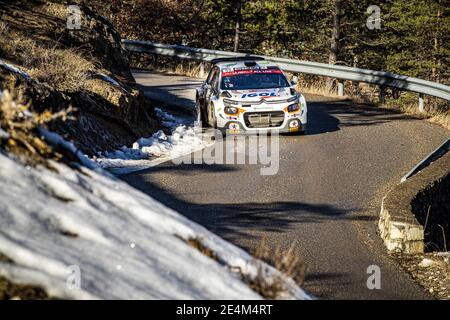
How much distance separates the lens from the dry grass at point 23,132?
17.9ft

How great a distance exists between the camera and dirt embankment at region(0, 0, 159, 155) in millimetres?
14031

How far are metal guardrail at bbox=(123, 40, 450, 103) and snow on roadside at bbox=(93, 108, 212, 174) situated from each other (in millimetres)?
6841

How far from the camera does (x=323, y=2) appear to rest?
124 feet

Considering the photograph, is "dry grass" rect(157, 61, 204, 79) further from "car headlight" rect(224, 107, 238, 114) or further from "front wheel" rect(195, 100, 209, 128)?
"car headlight" rect(224, 107, 238, 114)

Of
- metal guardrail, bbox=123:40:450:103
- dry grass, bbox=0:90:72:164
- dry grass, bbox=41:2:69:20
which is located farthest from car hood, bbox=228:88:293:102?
dry grass, bbox=0:90:72:164

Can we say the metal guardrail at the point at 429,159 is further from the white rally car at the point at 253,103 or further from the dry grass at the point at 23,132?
the dry grass at the point at 23,132

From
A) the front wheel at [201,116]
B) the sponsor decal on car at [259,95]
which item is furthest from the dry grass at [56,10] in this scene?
the sponsor decal on car at [259,95]

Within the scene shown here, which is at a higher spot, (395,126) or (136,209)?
(395,126)

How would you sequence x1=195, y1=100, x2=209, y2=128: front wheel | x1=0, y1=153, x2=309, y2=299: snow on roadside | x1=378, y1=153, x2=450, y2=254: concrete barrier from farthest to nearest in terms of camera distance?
x1=195, y1=100, x2=209, y2=128: front wheel, x1=378, y1=153, x2=450, y2=254: concrete barrier, x1=0, y1=153, x2=309, y2=299: snow on roadside

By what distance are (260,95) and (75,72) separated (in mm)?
4129

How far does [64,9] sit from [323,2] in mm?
20200

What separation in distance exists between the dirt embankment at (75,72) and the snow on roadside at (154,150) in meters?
0.27

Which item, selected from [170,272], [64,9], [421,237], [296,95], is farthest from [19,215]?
[64,9]
